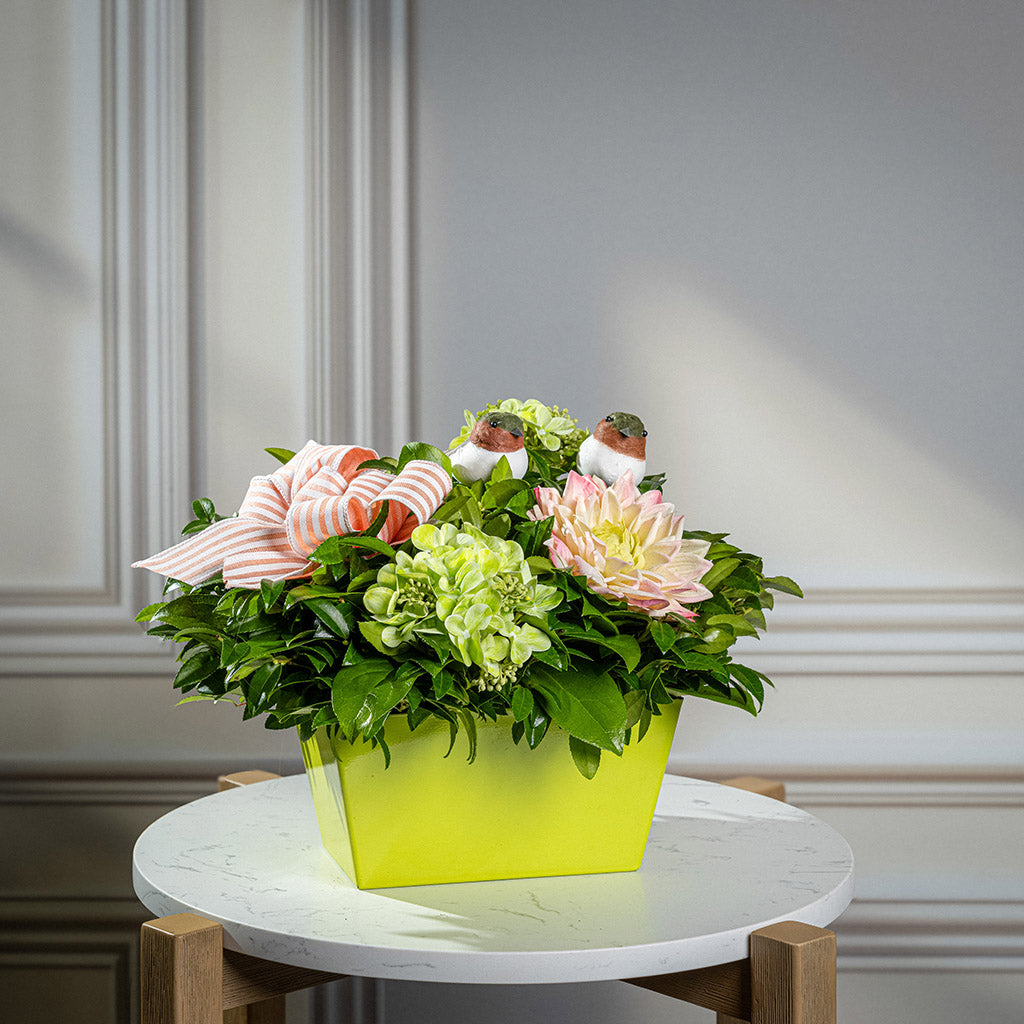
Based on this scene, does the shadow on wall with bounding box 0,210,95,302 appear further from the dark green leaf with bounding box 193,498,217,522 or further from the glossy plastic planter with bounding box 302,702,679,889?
the glossy plastic planter with bounding box 302,702,679,889

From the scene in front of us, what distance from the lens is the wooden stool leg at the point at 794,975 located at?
57 centimetres

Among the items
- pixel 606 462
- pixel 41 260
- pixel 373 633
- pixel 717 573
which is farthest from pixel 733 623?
pixel 41 260

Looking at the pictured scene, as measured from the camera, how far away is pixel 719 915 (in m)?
0.63

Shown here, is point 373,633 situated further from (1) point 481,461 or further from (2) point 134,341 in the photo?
(2) point 134,341

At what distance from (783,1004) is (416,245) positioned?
0.96 meters

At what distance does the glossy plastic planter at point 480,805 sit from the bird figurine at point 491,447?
0.17 m

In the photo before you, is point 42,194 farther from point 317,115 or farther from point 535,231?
point 535,231

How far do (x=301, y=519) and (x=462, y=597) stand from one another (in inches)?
4.6

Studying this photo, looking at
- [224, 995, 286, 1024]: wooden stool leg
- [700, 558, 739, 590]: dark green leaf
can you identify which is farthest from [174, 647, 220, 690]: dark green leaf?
[224, 995, 286, 1024]: wooden stool leg

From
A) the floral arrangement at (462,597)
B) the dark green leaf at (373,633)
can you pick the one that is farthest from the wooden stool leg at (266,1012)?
the dark green leaf at (373,633)

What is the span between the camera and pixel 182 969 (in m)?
0.58

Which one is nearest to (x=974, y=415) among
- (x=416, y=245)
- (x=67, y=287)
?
(x=416, y=245)

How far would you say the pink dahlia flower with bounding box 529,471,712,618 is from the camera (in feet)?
2.02

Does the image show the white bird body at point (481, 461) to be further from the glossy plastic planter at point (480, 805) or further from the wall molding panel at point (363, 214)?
the wall molding panel at point (363, 214)
